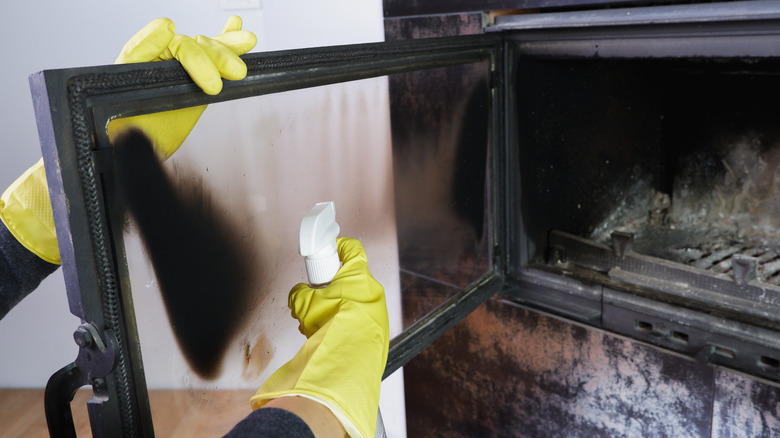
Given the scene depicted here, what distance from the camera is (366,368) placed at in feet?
2.26

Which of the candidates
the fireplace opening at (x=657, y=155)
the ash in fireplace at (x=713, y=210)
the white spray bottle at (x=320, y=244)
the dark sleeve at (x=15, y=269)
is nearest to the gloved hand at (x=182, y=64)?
the white spray bottle at (x=320, y=244)

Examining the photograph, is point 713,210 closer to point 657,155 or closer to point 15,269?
point 657,155

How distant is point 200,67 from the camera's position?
2.02ft

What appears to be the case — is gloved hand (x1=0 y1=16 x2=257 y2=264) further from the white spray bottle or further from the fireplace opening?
the fireplace opening

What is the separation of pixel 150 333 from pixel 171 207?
0.42ft

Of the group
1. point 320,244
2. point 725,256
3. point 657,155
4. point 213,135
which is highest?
point 213,135

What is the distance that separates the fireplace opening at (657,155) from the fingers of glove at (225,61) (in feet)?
2.23

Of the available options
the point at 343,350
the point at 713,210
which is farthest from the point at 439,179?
the point at 713,210

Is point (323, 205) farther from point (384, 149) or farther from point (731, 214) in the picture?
point (731, 214)

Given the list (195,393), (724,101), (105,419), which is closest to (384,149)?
(195,393)

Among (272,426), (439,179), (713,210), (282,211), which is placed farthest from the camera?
(713,210)

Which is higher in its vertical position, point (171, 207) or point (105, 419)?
point (171, 207)

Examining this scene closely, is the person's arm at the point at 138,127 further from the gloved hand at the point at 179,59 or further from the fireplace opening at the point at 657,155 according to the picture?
the fireplace opening at the point at 657,155

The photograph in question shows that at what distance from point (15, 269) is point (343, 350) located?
523 millimetres
